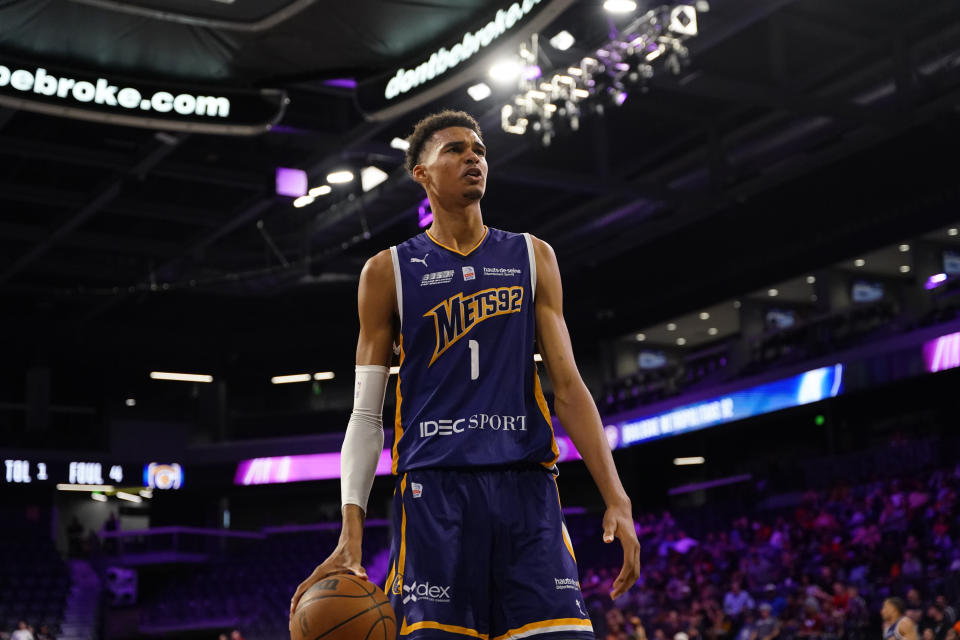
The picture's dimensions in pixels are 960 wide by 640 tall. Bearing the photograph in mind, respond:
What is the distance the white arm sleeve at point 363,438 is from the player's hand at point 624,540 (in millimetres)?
664

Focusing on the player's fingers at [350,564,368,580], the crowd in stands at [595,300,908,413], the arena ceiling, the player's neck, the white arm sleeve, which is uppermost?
the arena ceiling

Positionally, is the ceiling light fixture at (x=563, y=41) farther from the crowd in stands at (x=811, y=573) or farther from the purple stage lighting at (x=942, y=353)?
the purple stage lighting at (x=942, y=353)

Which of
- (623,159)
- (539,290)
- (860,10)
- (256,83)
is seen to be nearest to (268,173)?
(623,159)

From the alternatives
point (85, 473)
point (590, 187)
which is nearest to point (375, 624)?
point (590, 187)

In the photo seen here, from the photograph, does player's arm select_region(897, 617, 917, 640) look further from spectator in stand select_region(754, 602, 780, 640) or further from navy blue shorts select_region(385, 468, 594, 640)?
navy blue shorts select_region(385, 468, 594, 640)

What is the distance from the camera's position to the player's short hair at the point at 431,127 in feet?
10.9

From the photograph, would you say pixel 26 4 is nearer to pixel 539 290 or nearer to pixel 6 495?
pixel 539 290

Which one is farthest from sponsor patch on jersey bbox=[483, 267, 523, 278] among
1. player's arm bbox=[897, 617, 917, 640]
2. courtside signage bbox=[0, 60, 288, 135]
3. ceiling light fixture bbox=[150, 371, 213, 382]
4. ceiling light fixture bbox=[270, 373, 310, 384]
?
ceiling light fixture bbox=[270, 373, 310, 384]

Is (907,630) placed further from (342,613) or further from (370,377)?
(342,613)

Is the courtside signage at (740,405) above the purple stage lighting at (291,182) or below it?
below

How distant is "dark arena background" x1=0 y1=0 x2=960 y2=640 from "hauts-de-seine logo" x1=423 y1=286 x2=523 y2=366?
419 cm

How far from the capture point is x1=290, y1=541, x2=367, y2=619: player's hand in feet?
9.70

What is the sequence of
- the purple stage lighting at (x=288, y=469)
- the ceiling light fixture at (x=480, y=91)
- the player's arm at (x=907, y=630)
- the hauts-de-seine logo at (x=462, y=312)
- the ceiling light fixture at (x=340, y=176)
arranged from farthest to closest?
1. the purple stage lighting at (x=288, y=469)
2. the ceiling light fixture at (x=340, y=176)
3. the ceiling light fixture at (x=480, y=91)
4. the player's arm at (x=907, y=630)
5. the hauts-de-seine logo at (x=462, y=312)

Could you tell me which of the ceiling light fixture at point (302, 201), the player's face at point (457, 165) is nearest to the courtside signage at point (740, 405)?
the ceiling light fixture at point (302, 201)
